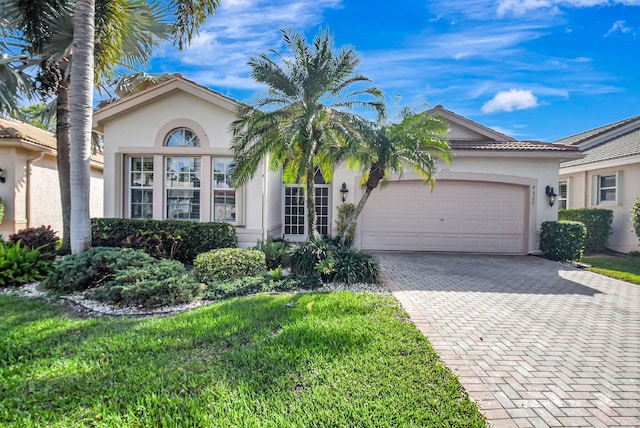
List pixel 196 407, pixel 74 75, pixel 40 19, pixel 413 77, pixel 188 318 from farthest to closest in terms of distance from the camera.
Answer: pixel 413 77
pixel 40 19
pixel 74 75
pixel 188 318
pixel 196 407

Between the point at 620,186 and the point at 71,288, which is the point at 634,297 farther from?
the point at 71,288

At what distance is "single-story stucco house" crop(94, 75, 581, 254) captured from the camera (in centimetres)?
1062

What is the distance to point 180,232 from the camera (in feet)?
31.0

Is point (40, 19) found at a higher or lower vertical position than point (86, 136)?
higher

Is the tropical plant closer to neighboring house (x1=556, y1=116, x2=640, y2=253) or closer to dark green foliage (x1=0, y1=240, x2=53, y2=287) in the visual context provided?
neighboring house (x1=556, y1=116, x2=640, y2=253)

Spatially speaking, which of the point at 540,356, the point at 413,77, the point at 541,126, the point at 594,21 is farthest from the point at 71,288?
the point at 541,126

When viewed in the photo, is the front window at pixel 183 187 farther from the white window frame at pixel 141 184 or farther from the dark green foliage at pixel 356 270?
the dark green foliage at pixel 356 270

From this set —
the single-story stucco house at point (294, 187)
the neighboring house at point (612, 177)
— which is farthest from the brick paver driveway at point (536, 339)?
the neighboring house at point (612, 177)

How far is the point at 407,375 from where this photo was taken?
348cm

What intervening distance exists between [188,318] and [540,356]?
518 centimetres

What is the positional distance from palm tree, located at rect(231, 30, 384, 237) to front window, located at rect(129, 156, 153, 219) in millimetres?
4160

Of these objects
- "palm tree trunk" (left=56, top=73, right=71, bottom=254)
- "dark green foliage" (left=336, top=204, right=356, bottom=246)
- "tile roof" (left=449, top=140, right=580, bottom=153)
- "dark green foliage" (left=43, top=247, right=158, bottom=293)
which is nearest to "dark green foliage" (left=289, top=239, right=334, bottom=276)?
"dark green foliage" (left=43, top=247, right=158, bottom=293)

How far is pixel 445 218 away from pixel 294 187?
666 cm

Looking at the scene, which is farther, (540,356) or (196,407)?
(540,356)
